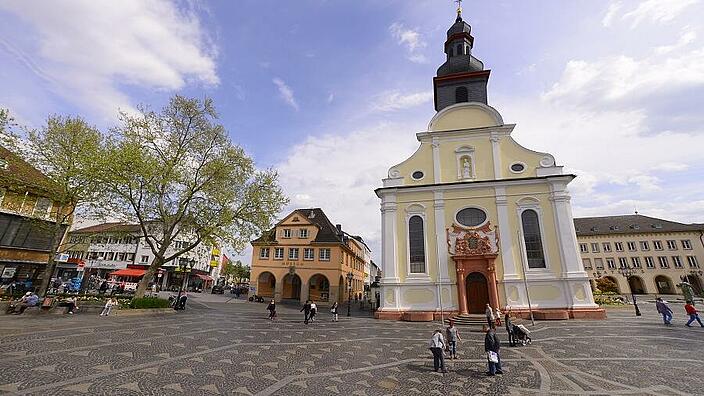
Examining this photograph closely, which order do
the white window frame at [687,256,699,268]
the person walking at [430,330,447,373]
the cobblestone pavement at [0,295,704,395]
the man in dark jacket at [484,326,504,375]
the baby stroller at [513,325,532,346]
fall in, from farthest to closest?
the white window frame at [687,256,699,268]
the baby stroller at [513,325,532,346]
the person walking at [430,330,447,373]
the man in dark jacket at [484,326,504,375]
the cobblestone pavement at [0,295,704,395]

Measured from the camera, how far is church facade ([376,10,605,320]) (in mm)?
21719

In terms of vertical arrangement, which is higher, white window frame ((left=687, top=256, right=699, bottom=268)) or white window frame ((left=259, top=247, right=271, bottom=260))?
white window frame ((left=687, top=256, right=699, bottom=268))

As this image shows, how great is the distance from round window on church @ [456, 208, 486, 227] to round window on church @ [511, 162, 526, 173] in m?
4.50

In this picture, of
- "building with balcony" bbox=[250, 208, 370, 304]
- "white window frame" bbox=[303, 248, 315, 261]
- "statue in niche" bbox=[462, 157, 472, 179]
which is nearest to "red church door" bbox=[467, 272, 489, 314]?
"statue in niche" bbox=[462, 157, 472, 179]

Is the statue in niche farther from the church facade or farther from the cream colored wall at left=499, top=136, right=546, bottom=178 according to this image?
the cream colored wall at left=499, top=136, right=546, bottom=178

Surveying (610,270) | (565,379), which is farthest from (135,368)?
(610,270)

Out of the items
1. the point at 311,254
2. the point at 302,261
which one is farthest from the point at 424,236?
the point at 302,261

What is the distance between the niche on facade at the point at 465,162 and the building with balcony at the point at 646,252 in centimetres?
3941

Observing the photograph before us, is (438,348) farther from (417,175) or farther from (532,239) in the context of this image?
(417,175)

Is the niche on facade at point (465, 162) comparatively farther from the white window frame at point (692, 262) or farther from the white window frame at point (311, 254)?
the white window frame at point (692, 262)

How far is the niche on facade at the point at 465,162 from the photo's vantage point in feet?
84.4

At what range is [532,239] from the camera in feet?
75.8

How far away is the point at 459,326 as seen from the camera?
19562 millimetres

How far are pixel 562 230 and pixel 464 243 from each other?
6.76m
